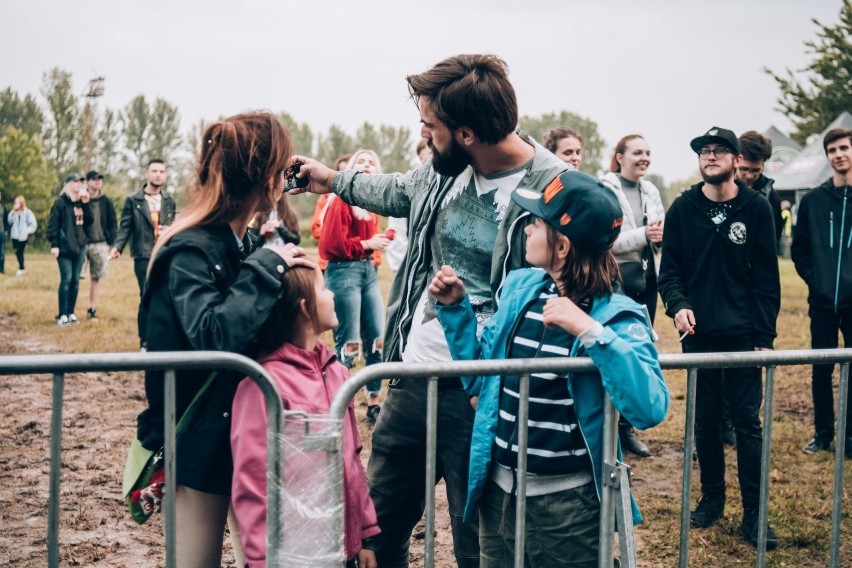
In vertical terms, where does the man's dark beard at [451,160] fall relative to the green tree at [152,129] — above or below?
below

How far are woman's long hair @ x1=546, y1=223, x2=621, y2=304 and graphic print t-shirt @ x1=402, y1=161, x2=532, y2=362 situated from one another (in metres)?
0.42

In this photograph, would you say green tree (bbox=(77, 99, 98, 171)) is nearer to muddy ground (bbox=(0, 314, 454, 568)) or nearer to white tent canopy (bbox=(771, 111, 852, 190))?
white tent canopy (bbox=(771, 111, 852, 190))

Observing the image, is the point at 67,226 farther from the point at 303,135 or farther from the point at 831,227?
the point at 303,135

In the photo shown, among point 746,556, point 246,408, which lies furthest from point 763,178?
point 246,408

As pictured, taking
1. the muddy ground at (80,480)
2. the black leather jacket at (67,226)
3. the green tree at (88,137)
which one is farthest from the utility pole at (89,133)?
the muddy ground at (80,480)

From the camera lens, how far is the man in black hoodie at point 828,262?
5785 mm

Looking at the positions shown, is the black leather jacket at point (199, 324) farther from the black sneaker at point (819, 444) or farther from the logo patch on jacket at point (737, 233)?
the black sneaker at point (819, 444)

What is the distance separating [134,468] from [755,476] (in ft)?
10.8

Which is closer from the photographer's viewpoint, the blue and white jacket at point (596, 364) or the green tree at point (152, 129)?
the blue and white jacket at point (596, 364)

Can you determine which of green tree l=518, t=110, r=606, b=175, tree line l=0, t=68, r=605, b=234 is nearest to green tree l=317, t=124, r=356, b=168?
tree line l=0, t=68, r=605, b=234

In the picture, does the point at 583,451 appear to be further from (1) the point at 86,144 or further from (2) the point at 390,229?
(1) the point at 86,144

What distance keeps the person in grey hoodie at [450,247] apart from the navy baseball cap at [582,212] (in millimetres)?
283

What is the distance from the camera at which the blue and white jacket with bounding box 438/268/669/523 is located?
7.55 feet

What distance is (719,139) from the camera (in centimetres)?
465
